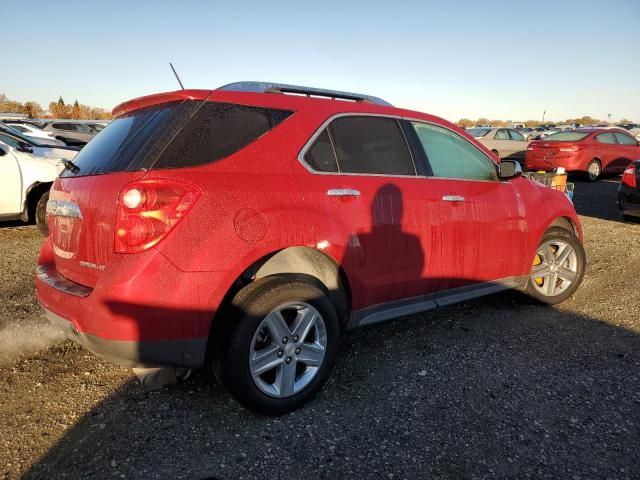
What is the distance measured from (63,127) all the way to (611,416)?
72.4 feet

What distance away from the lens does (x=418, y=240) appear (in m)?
3.25

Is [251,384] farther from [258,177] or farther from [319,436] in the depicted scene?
[258,177]

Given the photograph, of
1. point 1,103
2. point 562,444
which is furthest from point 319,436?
point 1,103

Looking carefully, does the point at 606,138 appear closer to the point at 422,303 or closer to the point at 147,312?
the point at 422,303

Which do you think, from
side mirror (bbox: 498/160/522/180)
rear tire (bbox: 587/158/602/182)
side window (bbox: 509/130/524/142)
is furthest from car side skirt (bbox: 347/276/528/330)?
side window (bbox: 509/130/524/142)

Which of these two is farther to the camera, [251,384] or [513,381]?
[513,381]

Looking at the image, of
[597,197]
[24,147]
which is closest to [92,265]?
[24,147]

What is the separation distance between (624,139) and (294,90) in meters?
15.6

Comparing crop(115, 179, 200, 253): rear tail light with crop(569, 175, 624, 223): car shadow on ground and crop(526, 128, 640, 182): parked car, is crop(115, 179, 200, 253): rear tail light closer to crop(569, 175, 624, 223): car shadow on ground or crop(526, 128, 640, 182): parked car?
crop(569, 175, 624, 223): car shadow on ground

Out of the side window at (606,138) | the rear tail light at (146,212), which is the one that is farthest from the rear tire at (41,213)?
the side window at (606,138)

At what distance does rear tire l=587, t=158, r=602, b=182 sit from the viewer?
14.1m

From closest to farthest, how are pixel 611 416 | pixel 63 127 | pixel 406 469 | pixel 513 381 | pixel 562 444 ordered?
pixel 406 469, pixel 562 444, pixel 611 416, pixel 513 381, pixel 63 127

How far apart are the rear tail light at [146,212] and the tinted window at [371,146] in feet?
3.59

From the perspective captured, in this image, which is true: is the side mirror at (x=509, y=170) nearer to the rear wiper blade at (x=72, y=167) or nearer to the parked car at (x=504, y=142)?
the rear wiper blade at (x=72, y=167)
